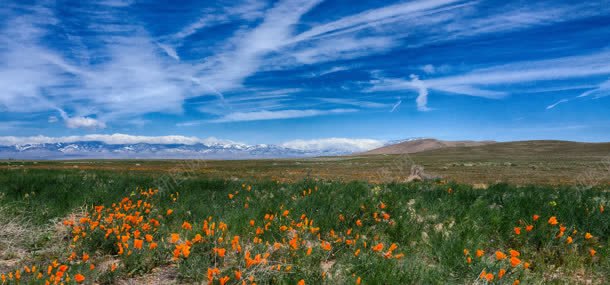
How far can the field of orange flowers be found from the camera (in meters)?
4.20

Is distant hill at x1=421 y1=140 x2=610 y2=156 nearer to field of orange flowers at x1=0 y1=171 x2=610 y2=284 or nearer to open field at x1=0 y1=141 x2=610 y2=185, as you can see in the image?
open field at x1=0 y1=141 x2=610 y2=185

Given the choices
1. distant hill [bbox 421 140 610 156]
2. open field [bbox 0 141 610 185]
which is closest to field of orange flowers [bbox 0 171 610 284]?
open field [bbox 0 141 610 185]

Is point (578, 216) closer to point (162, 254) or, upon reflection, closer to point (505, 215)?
point (505, 215)

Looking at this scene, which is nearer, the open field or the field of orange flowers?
the field of orange flowers

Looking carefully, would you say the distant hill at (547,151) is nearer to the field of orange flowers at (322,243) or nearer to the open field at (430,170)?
the open field at (430,170)

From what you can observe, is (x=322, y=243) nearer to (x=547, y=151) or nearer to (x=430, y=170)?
(x=430, y=170)

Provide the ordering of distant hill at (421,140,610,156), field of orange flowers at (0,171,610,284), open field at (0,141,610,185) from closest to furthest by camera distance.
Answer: field of orange flowers at (0,171,610,284)
open field at (0,141,610,185)
distant hill at (421,140,610,156)

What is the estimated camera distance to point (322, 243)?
521 cm

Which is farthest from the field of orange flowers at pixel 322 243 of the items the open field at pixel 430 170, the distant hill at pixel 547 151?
the distant hill at pixel 547 151

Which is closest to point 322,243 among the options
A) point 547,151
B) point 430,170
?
point 430,170

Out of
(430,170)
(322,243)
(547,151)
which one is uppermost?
(322,243)

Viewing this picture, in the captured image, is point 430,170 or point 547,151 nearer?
point 430,170

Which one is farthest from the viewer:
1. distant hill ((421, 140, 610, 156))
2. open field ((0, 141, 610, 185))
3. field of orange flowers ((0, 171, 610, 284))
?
distant hill ((421, 140, 610, 156))

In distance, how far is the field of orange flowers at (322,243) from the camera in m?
4.20
